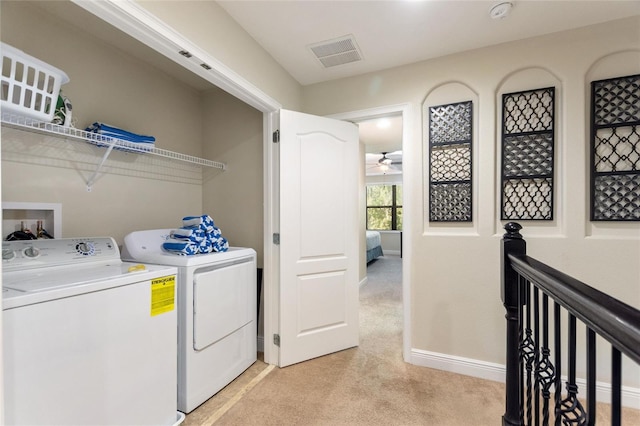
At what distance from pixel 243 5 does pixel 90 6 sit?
2.91 feet

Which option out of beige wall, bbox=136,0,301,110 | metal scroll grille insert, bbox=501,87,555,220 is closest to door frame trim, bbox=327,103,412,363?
metal scroll grille insert, bbox=501,87,555,220

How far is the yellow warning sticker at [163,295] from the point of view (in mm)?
1562

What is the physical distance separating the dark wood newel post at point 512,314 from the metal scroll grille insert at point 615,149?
120 cm

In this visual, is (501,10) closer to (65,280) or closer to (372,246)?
(65,280)

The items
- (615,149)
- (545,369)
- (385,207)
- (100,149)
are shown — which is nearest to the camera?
(545,369)

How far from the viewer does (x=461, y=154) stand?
2230mm

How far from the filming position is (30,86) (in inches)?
53.1

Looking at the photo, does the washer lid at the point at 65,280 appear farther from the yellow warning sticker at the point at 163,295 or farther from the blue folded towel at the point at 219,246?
the blue folded towel at the point at 219,246

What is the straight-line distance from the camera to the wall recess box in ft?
5.30

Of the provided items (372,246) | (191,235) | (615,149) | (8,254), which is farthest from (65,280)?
(372,246)

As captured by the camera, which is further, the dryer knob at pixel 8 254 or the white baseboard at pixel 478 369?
the white baseboard at pixel 478 369

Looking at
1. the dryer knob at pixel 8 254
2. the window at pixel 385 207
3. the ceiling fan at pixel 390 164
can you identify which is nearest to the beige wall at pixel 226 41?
the dryer knob at pixel 8 254

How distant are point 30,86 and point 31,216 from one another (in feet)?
2.65

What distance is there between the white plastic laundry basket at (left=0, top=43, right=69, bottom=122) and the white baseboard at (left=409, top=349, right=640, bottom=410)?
282 centimetres
